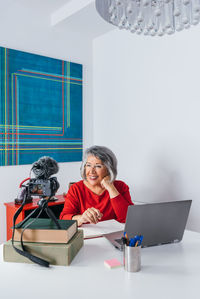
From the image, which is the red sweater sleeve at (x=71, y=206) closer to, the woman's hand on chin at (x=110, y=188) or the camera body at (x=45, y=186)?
the woman's hand on chin at (x=110, y=188)

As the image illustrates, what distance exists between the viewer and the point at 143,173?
2.66m

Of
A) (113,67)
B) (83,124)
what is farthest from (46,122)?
(113,67)

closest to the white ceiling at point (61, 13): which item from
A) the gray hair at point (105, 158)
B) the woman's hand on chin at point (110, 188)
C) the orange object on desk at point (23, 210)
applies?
the gray hair at point (105, 158)

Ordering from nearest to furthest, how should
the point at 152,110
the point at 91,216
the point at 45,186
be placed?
the point at 45,186, the point at 91,216, the point at 152,110

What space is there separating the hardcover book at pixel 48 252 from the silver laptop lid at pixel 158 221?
10.2 inches

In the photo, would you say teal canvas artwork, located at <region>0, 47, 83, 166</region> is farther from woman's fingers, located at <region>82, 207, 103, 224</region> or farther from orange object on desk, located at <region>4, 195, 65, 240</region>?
woman's fingers, located at <region>82, 207, 103, 224</region>

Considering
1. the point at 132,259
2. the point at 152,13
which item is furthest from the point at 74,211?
the point at 152,13

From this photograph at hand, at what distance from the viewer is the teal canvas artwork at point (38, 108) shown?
8.23 ft

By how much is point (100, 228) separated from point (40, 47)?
2.08 m

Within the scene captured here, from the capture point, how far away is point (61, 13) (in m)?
2.72

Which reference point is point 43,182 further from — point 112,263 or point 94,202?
point 94,202

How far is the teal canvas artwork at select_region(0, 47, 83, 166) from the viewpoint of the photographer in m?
2.51

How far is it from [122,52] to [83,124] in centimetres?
92

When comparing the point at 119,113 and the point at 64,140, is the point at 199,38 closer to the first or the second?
the point at 119,113
